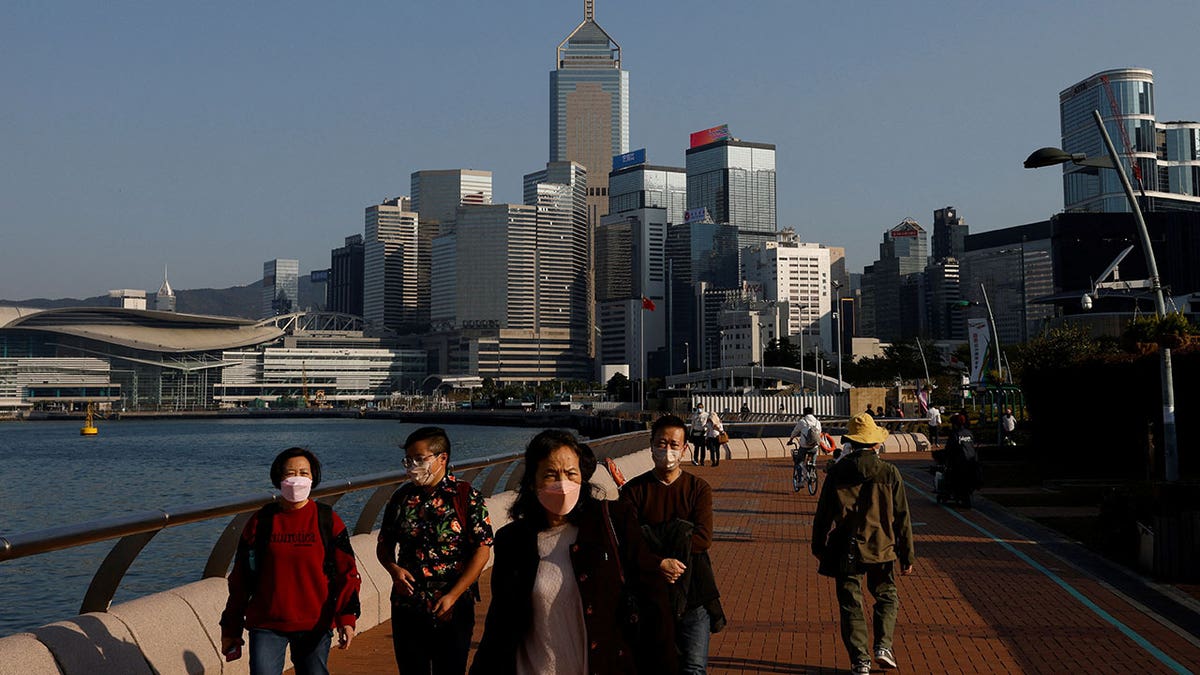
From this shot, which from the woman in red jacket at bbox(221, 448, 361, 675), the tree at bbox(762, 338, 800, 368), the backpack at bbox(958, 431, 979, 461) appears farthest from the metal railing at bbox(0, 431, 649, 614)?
the tree at bbox(762, 338, 800, 368)

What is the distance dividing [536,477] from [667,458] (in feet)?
6.54

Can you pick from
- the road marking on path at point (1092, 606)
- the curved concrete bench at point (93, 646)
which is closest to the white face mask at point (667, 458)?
the curved concrete bench at point (93, 646)

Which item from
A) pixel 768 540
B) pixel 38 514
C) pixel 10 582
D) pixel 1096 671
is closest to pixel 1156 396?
pixel 768 540

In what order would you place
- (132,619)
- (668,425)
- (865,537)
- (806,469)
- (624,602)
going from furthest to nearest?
(806,469) < (865,537) < (668,425) < (132,619) < (624,602)

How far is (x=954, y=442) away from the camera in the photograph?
21406 millimetres

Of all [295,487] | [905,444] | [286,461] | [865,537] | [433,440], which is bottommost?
[905,444]

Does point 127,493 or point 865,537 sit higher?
point 865,537

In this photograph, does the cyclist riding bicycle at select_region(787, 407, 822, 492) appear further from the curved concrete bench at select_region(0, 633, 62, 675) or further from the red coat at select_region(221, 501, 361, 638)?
the curved concrete bench at select_region(0, 633, 62, 675)

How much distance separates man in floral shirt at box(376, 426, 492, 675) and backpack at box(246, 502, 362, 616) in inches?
9.8

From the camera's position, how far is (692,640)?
650 cm

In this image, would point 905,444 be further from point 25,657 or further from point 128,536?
point 25,657

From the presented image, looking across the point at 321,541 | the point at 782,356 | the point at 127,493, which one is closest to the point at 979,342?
the point at 127,493

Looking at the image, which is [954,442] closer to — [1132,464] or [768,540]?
[768,540]

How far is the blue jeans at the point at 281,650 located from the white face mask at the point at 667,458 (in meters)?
2.04
